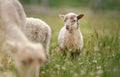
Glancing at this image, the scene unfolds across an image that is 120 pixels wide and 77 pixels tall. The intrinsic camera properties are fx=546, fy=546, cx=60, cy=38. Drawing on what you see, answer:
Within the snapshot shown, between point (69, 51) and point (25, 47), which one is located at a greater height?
point (25, 47)

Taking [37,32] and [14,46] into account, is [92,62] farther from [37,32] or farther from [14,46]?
[14,46]

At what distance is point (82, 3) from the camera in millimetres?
35000

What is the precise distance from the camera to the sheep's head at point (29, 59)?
6.05 meters

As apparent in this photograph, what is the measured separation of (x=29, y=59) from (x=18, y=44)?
16.2 inches

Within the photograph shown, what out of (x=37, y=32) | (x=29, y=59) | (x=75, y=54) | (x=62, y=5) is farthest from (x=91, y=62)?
(x=62, y=5)

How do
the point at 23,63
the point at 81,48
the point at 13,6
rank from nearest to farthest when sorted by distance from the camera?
1. the point at 23,63
2. the point at 13,6
3. the point at 81,48

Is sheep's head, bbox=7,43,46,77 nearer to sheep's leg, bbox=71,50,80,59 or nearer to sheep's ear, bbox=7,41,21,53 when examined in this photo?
sheep's ear, bbox=7,41,21,53

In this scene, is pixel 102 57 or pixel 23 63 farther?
pixel 102 57

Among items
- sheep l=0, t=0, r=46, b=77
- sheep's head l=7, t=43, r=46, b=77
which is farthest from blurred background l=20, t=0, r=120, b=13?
sheep's head l=7, t=43, r=46, b=77

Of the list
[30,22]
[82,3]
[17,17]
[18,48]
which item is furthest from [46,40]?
[82,3]

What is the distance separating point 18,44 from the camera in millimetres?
6391

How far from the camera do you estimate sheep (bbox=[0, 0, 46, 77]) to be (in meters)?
6.09

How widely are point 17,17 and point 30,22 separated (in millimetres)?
1842

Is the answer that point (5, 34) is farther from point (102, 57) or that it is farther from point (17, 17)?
point (102, 57)
